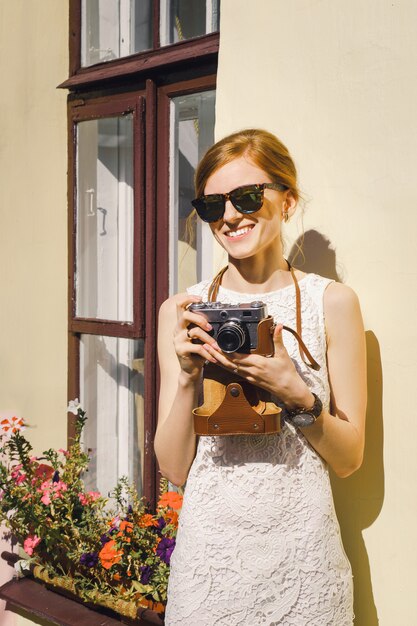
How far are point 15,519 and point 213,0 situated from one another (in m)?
1.96

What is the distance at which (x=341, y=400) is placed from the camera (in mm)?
1811

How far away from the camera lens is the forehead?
39 centimetres

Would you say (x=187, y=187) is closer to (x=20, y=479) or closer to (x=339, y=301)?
(x=339, y=301)

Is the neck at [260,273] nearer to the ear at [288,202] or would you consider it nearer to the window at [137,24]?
the ear at [288,202]

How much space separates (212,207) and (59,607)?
65.1 inches

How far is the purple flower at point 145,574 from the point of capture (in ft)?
7.91

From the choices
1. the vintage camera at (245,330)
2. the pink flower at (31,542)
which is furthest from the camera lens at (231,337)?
the pink flower at (31,542)

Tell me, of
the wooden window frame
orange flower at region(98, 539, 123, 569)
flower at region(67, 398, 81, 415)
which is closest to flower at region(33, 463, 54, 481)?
flower at region(67, 398, 81, 415)

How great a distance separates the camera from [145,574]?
2412mm

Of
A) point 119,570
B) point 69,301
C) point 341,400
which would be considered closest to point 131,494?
point 119,570

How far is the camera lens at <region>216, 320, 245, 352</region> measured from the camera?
63.0 inches

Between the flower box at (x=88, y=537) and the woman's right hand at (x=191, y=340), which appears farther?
the flower box at (x=88, y=537)

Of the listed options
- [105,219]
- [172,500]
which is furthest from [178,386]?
[105,219]

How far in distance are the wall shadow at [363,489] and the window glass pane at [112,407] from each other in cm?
103
